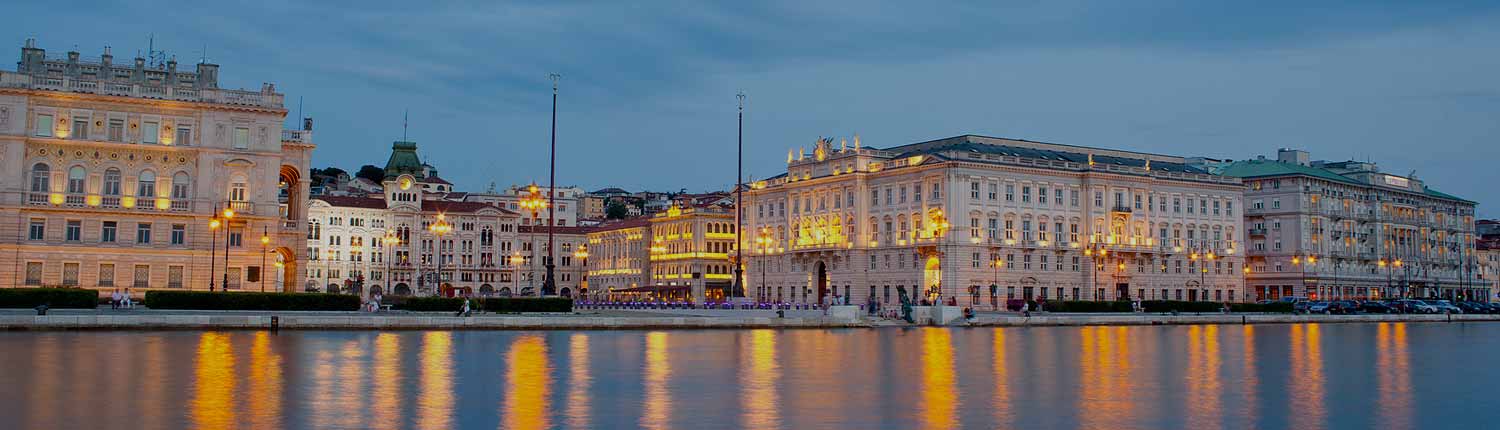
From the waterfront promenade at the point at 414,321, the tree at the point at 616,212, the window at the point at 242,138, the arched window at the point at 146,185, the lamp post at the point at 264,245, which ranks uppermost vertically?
the tree at the point at 616,212

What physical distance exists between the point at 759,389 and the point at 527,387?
12.3 feet

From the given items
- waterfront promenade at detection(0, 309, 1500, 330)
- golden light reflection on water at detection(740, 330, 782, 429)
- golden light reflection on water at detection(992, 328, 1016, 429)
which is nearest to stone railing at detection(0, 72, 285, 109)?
waterfront promenade at detection(0, 309, 1500, 330)

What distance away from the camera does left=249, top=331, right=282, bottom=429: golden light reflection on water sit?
16.3 meters

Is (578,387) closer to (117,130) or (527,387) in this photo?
(527,387)

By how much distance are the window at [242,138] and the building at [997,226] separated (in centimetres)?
3851

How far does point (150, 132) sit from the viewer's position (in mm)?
67375

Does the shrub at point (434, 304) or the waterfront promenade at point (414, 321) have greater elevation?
the shrub at point (434, 304)

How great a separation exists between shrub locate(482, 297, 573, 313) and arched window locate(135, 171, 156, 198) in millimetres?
23458

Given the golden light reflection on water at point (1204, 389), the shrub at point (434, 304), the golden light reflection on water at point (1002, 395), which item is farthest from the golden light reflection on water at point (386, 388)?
the shrub at point (434, 304)

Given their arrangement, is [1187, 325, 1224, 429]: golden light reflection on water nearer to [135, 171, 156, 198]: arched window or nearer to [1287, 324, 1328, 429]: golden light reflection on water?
[1287, 324, 1328, 429]: golden light reflection on water

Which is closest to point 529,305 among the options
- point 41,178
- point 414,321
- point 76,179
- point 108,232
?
point 414,321

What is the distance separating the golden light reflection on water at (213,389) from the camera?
16075 millimetres

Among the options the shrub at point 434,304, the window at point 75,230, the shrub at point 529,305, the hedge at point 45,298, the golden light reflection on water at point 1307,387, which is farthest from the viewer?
the window at point 75,230

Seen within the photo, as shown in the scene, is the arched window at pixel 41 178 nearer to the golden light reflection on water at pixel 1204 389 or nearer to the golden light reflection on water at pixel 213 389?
the golden light reflection on water at pixel 213 389
